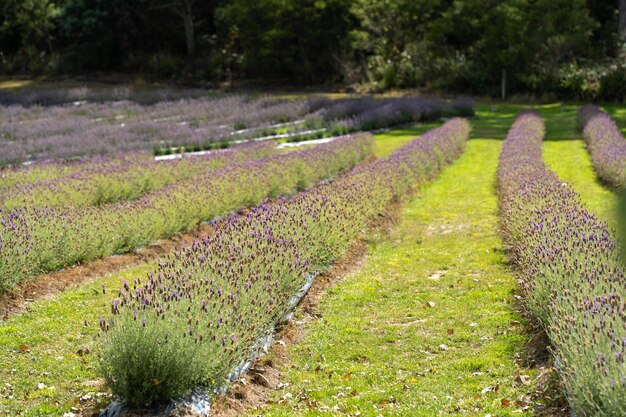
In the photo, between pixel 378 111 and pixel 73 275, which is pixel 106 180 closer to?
pixel 73 275

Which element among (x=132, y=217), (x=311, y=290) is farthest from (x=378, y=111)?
(x=311, y=290)

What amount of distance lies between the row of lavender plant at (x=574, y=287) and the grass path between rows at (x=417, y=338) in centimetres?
37

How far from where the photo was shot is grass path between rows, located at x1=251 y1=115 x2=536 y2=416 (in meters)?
5.18

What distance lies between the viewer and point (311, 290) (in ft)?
25.4

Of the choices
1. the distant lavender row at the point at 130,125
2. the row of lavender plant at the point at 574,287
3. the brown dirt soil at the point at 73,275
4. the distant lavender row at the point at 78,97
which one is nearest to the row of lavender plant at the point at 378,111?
the distant lavender row at the point at 130,125

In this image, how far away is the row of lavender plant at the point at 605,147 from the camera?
500 inches

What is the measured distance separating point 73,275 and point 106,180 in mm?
3735

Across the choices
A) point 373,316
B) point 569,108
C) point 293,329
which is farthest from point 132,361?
point 569,108

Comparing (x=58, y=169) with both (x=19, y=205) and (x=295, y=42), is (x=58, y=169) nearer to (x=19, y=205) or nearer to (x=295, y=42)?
(x=19, y=205)

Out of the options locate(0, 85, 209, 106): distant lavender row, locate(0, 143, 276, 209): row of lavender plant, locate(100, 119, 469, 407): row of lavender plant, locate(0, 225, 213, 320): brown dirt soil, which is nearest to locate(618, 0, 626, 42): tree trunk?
locate(0, 85, 209, 106): distant lavender row

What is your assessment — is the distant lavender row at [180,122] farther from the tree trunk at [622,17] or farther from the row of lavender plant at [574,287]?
the tree trunk at [622,17]

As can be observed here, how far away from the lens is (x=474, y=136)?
21.5 m

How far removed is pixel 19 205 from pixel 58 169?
3878 mm

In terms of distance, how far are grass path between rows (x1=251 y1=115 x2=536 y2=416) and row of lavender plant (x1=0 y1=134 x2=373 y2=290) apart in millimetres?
2358
